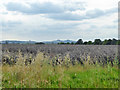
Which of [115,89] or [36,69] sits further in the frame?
[36,69]

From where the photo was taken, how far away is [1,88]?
18.6 feet

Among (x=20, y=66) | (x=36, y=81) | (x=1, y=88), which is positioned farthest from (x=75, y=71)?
(x=1, y=88)

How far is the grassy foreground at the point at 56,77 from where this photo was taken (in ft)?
18.5

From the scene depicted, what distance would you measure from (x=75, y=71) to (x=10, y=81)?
114 inches

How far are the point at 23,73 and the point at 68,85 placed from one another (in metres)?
1.95

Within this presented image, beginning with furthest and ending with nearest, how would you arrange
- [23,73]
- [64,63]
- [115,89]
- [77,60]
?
1. [77,60]
2. [64,63]
3. [23,73]
4. [115,89]

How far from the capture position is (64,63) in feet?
25.8

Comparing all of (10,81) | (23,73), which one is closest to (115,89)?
(23,73)

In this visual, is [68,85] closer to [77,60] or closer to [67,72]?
[67,72]

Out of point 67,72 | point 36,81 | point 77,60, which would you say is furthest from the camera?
point 77,60

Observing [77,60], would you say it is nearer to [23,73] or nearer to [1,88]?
[23,73]

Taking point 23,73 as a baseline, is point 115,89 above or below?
below

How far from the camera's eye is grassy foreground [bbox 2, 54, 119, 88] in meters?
5.64

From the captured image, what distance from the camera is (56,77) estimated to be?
6164mm
